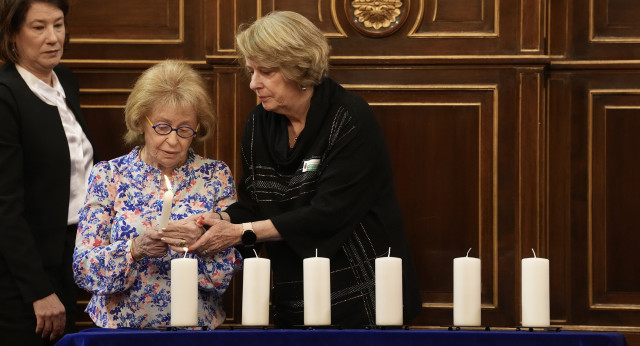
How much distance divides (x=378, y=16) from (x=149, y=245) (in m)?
1.54

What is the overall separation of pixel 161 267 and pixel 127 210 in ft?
0.71

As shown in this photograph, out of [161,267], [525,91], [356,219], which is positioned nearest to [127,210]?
[161,267]

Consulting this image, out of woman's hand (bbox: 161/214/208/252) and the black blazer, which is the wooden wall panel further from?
the black blazer

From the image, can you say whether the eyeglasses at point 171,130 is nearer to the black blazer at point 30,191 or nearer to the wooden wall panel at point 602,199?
the black blazer at point 30,191

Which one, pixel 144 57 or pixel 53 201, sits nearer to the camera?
pixel 53 201

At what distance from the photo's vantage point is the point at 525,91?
4141mm

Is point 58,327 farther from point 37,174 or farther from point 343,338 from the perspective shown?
point 343,338

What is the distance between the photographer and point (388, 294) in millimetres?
2842

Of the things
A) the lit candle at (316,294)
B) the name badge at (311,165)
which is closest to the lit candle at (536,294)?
the lit candle at (316,294)

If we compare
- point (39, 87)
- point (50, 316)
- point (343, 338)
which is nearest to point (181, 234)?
point (50, 316)

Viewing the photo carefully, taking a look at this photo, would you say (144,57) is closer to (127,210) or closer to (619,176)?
(127,210)

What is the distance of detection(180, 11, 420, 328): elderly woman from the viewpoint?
3.34m

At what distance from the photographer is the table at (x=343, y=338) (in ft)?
8.65

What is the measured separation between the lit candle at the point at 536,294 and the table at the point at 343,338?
0.42 ft
